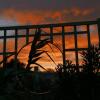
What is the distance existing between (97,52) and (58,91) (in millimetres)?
2213

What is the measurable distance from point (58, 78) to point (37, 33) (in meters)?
5.08

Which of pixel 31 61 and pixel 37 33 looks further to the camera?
pixel 37 33

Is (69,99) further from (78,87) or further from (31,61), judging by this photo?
(31,61)

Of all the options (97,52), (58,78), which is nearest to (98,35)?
(97,52)

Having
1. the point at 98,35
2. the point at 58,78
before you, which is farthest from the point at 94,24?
the point at 58,78

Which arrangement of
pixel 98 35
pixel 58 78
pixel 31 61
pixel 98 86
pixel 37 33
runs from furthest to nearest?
pixel 98 35, pixel 58 78, pixel 98 86, pixel 37 33, pixel 31 61

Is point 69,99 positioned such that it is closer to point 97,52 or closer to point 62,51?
point 97,52

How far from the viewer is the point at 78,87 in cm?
921

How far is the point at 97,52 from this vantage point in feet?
32.6

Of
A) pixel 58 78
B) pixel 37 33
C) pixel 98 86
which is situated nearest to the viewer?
pixel 37 33

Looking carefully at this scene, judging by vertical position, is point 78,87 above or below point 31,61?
below

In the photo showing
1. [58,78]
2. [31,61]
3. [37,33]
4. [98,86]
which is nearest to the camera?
[31,61]

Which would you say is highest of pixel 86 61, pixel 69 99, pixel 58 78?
pixel 86 61

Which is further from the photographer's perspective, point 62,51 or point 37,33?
point 62,51
